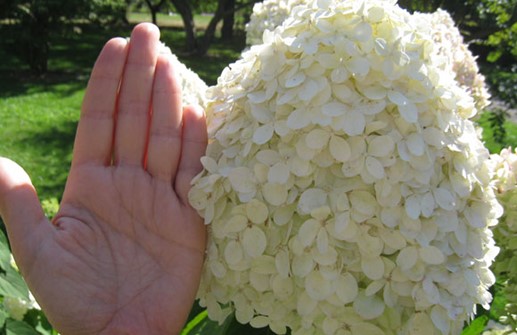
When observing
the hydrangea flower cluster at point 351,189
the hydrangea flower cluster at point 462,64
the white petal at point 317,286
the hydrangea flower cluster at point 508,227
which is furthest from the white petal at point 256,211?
Result: the hydrangea flower cluster at point 462,64

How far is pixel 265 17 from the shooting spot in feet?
9.29

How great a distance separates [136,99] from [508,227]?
0.84m

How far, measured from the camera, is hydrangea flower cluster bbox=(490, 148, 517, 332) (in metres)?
1.25

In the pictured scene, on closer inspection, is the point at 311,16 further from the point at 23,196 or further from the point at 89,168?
the point at 23,196

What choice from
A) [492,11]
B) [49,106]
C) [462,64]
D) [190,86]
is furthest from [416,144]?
[49,106]

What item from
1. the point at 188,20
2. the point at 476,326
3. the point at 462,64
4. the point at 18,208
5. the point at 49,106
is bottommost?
the point at 188,20

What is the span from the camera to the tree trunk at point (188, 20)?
12.7m

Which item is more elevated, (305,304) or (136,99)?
(136,99)

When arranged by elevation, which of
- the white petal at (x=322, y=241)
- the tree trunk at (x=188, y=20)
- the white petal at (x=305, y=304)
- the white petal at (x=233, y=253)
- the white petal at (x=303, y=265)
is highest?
the white petal at (x=322, y=241)

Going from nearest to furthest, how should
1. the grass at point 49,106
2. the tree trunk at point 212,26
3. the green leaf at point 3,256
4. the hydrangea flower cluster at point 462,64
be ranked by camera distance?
the green leaf at point 3,256 < the hydrangea flower cluster at point 462,64 < the grass at point 49,106 < the tree trunk at point 212,26

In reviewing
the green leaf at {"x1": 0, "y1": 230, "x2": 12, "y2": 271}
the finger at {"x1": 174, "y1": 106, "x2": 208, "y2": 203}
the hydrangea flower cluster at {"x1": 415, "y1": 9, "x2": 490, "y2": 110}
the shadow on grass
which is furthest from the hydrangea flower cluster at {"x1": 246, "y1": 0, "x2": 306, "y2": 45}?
the shadow on grass

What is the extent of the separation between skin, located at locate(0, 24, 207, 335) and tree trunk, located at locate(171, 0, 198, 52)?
1202cm

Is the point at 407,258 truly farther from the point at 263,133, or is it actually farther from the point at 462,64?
the point at 462,64

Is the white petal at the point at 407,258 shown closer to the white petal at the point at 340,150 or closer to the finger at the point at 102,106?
the white petal at the point at 340,150
